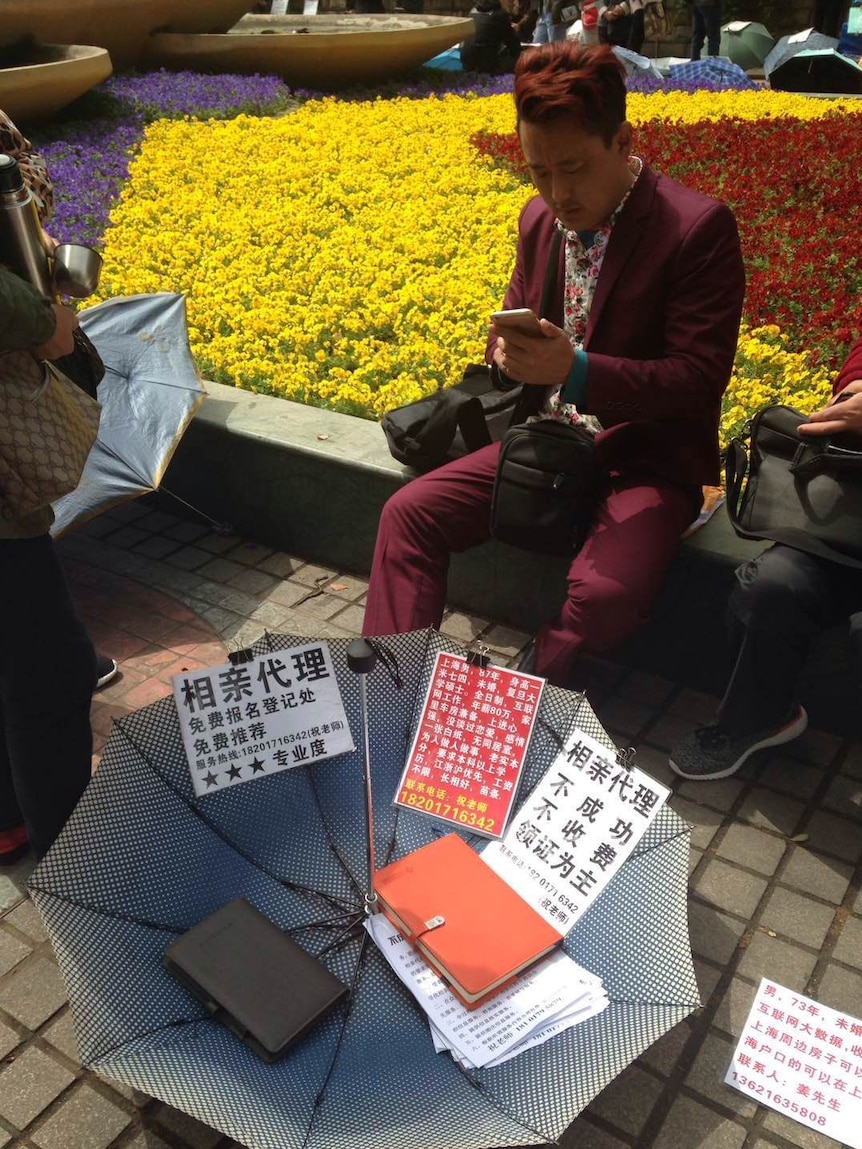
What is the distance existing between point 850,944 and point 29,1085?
2218 mm

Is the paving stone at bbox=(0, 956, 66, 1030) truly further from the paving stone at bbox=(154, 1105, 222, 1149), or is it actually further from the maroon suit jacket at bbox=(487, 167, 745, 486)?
the maroon suit jacket at bbox=(487, 167, 745, 486)

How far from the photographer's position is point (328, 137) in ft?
33.1

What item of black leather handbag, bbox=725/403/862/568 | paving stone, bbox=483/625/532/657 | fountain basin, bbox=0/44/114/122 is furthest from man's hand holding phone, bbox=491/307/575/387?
fountain basin, bbox=0/44/114/122

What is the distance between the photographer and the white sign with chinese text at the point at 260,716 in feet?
8.47

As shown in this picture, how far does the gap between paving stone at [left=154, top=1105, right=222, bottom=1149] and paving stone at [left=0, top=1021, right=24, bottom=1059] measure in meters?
0.45

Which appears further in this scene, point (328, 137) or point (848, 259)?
point (328, 137)

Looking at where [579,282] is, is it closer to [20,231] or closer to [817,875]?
[20,231]

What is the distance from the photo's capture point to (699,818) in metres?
3.30

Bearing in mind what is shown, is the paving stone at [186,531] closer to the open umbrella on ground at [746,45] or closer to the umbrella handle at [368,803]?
the umbrella handle at [368,803]

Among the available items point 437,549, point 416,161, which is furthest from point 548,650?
point 416,161

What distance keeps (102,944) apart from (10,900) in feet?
3.06

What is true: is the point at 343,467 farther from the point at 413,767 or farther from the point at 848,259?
the point at 848,259

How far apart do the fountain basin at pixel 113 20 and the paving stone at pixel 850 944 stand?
11690 mm

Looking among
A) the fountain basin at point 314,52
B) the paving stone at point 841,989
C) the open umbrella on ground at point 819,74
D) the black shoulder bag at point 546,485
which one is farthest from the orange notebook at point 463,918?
the open umbrella on ground at point 819,74
